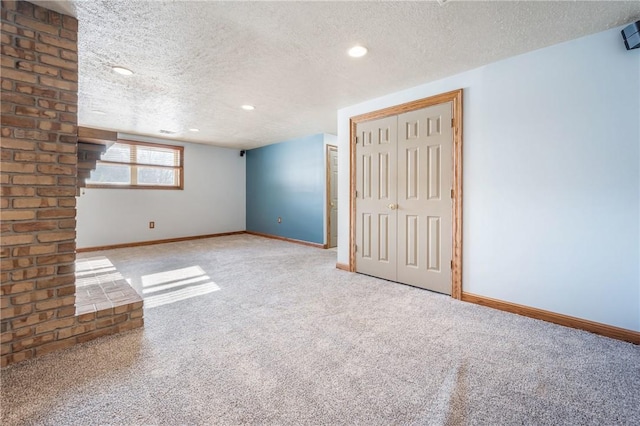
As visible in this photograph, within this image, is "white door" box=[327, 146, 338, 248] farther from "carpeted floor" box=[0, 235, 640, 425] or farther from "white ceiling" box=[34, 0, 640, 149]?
"carpeted floor" box=[0, 235, 640, 425]

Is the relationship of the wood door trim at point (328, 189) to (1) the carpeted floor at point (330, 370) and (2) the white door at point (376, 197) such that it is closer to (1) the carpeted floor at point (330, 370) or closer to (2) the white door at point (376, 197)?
(2) the white door at point (376, 197)

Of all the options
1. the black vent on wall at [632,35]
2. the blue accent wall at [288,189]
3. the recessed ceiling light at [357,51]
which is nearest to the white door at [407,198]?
the recessed ceiling light at [357,51]

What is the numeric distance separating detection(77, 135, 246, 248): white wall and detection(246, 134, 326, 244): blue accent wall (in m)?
0.45

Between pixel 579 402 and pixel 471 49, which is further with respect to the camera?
pixel 471 49

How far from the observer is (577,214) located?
2.20 meters

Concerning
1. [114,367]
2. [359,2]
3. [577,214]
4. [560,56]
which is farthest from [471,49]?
[114,367]

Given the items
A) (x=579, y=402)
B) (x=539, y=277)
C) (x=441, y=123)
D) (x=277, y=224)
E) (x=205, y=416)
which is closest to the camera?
(x=205, y=416)

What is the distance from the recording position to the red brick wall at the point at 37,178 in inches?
66.7

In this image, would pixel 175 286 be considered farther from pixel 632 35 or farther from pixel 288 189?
pixel 632 35

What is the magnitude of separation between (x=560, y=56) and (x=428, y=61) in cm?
97

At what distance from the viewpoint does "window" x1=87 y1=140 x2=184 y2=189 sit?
17.5 ft

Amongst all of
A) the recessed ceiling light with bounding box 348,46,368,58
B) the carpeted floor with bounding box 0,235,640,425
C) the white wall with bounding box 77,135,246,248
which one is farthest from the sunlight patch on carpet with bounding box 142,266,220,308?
the recessed ceiling light with bounding box 348,46,368,58

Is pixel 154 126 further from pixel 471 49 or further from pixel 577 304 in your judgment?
pixel 577 304

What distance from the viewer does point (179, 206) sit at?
20.7 feet
